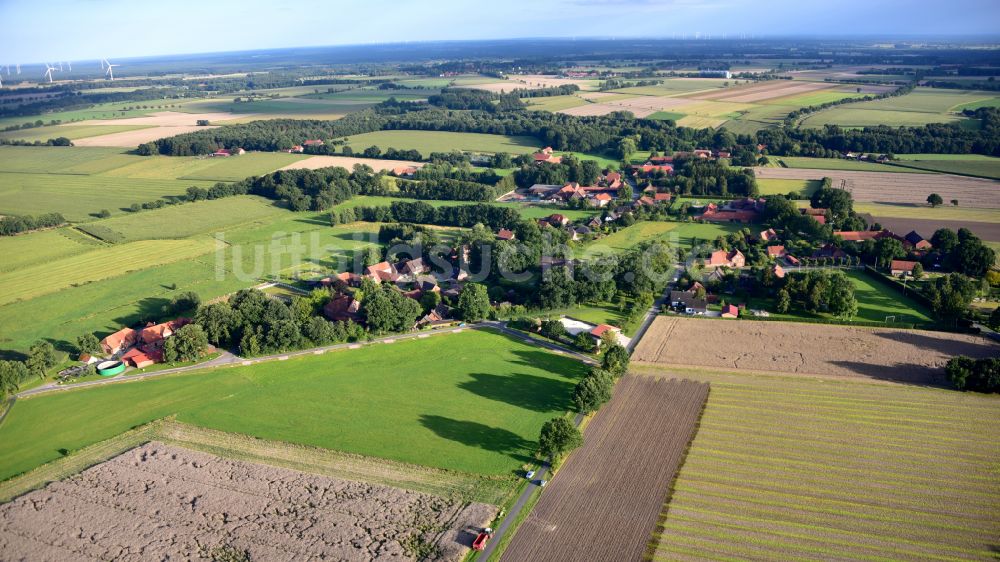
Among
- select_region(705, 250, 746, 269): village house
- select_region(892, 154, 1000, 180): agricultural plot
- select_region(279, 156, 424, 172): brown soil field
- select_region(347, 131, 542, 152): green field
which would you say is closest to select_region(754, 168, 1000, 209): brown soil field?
select_region(892, 154, 1000, 180): agricultural plot

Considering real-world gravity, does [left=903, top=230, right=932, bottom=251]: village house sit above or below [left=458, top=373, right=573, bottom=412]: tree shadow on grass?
above

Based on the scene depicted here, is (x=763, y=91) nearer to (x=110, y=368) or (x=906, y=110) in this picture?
(x=906, y=110)

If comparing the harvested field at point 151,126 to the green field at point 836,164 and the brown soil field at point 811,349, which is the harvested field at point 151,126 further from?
the green field at point 836,164

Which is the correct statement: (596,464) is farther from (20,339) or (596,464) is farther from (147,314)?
(20,339)

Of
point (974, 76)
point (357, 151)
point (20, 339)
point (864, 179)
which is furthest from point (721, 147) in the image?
point (974, 76)

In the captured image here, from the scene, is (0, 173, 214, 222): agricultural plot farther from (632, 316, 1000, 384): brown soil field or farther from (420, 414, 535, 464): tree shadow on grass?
(632, 316, 1000, 384): brown soil field

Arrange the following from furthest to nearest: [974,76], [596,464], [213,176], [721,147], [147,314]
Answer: [974,76], [721,147], [213,176], [147,314], [596,464]
